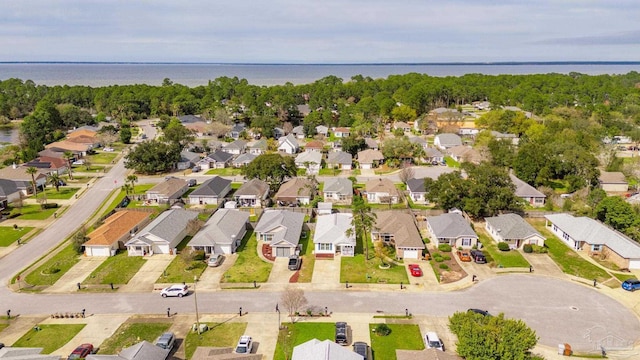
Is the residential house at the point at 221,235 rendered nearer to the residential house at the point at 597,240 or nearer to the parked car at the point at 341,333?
the parked car at the point at 341,333

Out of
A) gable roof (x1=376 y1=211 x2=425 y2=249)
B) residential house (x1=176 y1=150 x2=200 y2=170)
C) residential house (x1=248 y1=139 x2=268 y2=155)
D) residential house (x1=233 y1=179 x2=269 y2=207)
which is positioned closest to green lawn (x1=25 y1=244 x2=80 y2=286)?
residential house (x1=233 y1=179 x2=269 y2=207)

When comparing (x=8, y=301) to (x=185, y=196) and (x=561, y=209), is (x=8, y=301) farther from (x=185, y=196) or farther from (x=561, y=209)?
(x=561, y=209)

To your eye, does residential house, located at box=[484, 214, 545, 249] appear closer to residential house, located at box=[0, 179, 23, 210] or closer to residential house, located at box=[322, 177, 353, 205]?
residential house, located at box=[322, 177, 353, 205]

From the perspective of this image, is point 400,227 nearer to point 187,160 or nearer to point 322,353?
point 322,353

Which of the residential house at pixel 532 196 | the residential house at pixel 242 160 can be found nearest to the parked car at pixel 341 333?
the residential house at pixel 532 196

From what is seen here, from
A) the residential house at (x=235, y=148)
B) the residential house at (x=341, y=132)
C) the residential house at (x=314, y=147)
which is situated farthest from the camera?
the residential house at (x=341, y=132)
